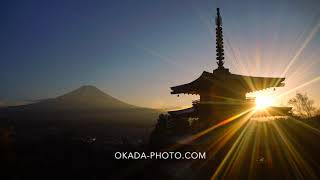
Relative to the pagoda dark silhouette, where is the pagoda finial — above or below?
above

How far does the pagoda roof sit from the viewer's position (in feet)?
58.0

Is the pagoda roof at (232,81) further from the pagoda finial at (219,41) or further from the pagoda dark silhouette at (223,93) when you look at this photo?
the pagoda finial at (219,41)

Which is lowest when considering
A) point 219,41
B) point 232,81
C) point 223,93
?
point 223,93

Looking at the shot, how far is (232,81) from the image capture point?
1800cm

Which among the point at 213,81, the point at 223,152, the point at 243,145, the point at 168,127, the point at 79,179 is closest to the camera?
the point at 243,145

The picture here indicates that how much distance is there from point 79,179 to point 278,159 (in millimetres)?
24117

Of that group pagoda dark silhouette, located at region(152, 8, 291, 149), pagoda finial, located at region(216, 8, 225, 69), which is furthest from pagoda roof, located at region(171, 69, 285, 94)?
pagoda finial, located at region(216, 8, 225, 69)

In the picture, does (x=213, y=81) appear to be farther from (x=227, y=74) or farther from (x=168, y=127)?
(x=168, y=127)

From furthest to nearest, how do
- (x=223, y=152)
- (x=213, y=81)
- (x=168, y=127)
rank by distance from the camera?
(x=168, y=127) → (x=213, y=81) → (x=223, y=152)

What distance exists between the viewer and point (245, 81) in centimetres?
1797

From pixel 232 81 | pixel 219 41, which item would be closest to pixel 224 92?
pixel 232 81

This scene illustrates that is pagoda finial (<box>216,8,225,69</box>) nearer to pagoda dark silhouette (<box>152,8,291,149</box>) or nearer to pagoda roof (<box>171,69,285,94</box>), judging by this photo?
pagoda dark silhouette (<box>152,8,291,149</box>)

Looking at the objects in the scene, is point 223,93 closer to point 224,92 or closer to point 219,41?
point 224,92

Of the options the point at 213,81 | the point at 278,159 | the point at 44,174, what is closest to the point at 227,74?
the point at 213,81
